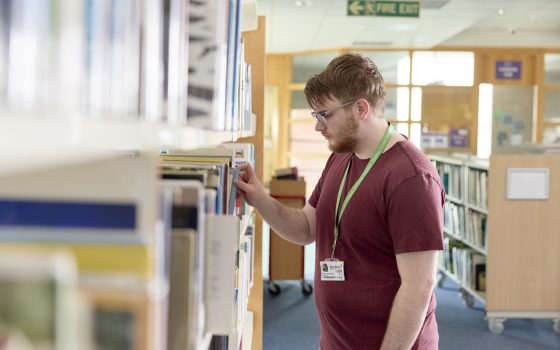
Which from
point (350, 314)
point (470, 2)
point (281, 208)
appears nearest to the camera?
point (350, 314)

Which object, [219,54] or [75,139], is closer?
[75,139]

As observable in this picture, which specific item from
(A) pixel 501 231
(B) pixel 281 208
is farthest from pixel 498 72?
(B) pixel 281 208

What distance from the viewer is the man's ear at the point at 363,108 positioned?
1958 millimetres

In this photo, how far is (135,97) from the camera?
601 mm

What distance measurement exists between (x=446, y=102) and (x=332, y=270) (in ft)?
30.7

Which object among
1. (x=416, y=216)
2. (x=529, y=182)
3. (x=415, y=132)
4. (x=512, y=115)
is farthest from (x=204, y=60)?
(x=512, y=115)

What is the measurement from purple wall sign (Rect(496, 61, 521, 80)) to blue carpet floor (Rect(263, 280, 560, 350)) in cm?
616

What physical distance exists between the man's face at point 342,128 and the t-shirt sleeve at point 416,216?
28 centimetres

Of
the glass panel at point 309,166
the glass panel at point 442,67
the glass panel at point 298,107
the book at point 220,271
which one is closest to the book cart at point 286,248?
the book at point 220,271

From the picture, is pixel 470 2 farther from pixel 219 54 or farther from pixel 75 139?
pixel 75 139

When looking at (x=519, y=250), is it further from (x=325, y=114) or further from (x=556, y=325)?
(x=325, y=114)

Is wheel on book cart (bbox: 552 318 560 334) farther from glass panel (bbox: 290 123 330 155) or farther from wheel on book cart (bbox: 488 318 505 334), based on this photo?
glass panel (bbox: 290 123 330 155)

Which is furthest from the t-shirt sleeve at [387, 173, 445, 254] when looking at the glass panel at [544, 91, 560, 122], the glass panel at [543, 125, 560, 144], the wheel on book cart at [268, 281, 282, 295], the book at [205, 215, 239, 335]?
the glass panel at [544, 91, 560, 122]

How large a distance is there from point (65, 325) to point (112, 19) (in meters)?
0.26
